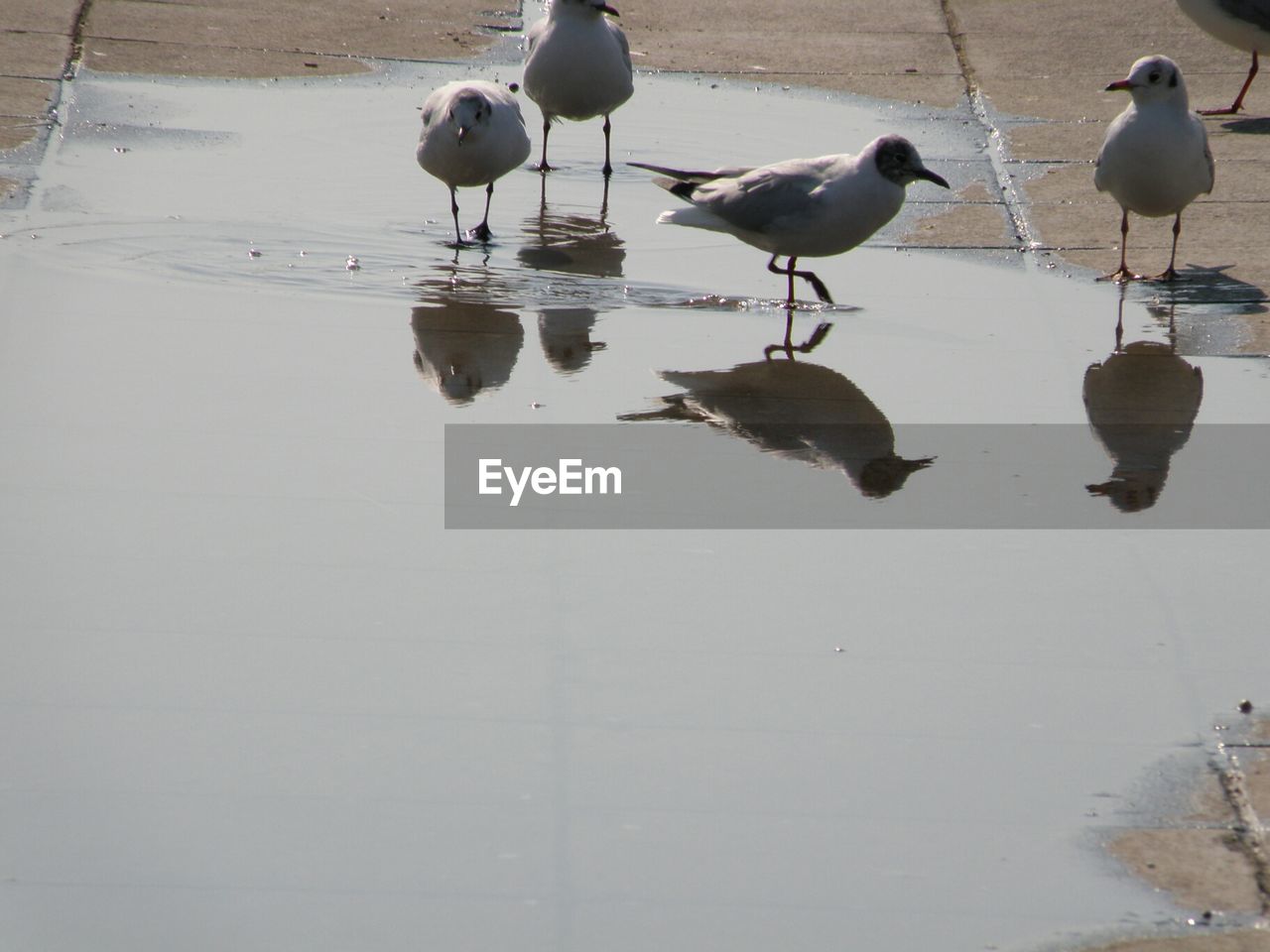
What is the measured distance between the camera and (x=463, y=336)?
295 inches

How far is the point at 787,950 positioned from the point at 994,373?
13.4 feet

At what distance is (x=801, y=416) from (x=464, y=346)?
149 centimetres

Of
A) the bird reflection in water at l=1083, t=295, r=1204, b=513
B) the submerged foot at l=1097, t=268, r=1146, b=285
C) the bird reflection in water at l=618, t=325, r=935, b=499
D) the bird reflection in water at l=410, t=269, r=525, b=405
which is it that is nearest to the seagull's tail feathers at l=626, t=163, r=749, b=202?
the bird reflection in water at l=410, t=269, r=525, b=405

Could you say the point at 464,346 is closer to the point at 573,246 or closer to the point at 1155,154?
the point at 573,246

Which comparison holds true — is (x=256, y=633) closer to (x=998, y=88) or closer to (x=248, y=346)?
(x=248, y=346)

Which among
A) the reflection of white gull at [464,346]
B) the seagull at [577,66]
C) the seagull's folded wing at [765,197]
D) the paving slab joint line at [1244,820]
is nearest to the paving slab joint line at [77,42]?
the seagull at [577,66]

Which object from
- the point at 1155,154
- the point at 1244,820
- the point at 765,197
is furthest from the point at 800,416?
the point at 1155,154

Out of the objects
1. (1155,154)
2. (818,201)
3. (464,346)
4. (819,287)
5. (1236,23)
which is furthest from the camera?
(1236,23)

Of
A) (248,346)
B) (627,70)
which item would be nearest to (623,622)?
(248,346)

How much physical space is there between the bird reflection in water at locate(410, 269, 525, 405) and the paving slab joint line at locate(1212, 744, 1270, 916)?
323 cm

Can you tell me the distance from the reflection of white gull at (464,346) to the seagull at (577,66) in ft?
10.5

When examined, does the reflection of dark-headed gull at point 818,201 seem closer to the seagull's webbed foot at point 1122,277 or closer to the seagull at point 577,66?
the seagull's webbed foot at point 1122,277

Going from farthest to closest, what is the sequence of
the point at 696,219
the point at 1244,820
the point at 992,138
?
1. the point at 992,138
2. the point at 696,219
3. the point at 1244,820

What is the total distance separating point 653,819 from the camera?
155 inches
